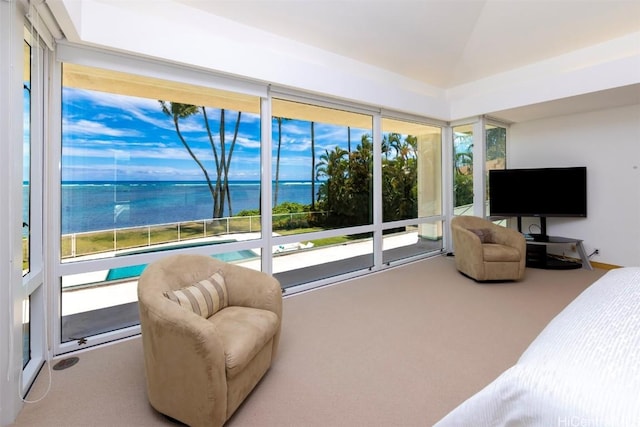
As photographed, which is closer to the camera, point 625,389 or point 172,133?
point 625,389

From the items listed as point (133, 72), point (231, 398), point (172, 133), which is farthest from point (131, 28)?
point (231, 398)

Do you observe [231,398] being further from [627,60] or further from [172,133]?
[627,60]

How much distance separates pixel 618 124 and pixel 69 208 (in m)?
7.04

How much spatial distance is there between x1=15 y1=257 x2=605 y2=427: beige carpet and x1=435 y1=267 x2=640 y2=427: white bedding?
1084 mm

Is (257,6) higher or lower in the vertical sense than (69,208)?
higher

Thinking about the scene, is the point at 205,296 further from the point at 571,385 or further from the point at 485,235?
the point at 485,235

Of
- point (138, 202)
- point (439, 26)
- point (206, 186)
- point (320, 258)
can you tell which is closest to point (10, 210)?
point (138, 202)

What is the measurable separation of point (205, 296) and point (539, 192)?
17.4 ft

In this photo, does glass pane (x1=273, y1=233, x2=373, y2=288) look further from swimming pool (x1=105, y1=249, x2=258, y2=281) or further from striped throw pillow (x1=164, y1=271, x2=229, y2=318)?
striped throw pillow (x1=164, y1=271, x2=229, y2=318)

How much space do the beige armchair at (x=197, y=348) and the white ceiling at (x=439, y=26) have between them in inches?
110

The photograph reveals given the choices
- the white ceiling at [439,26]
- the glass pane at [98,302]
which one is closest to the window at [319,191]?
the white ceiling at [439,26]

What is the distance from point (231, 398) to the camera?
1.63 metres

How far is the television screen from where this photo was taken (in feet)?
15.6

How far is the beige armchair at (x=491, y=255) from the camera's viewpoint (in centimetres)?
401
